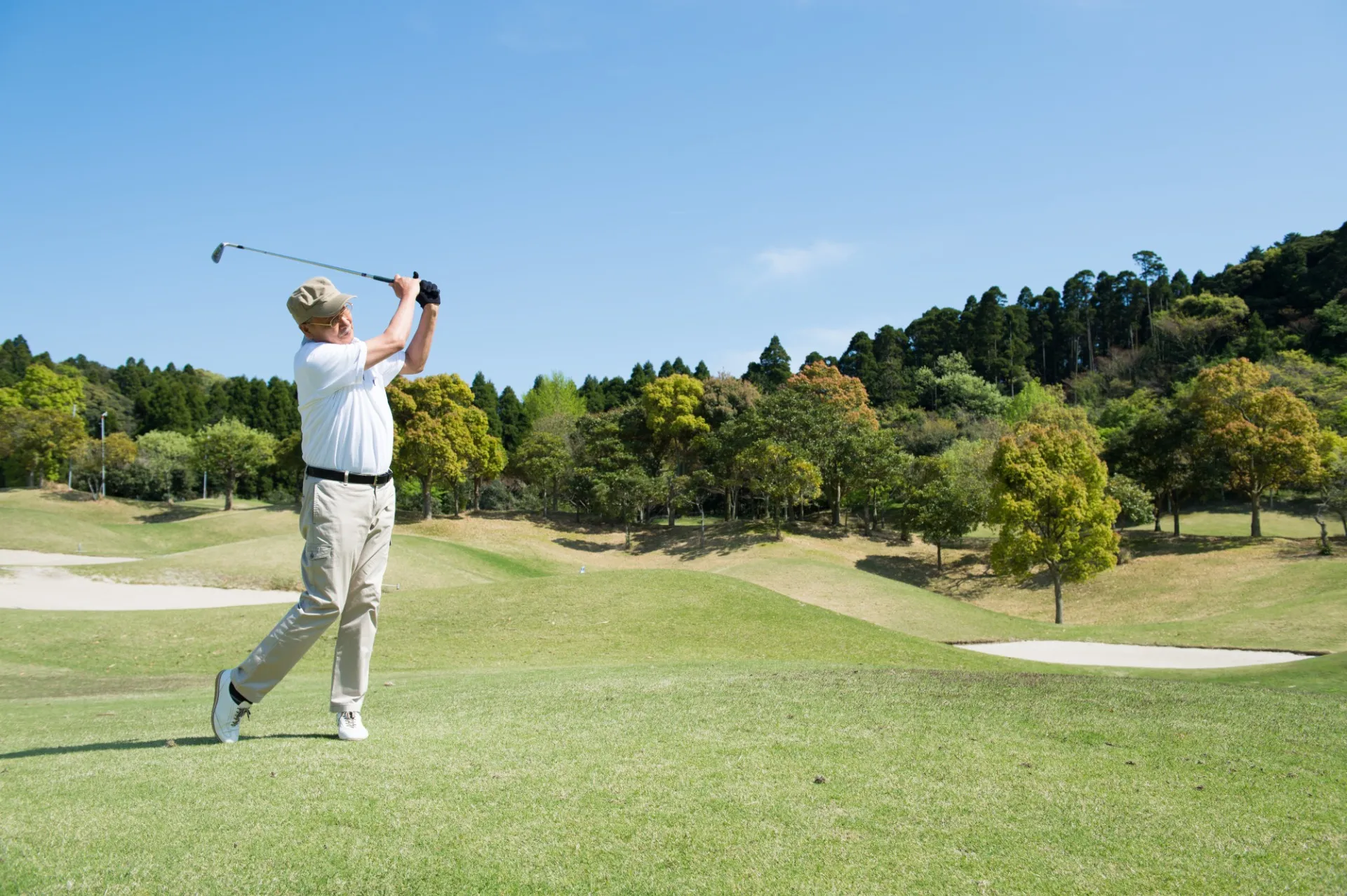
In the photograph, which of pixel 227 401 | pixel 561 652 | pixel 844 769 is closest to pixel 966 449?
pixel 561 652

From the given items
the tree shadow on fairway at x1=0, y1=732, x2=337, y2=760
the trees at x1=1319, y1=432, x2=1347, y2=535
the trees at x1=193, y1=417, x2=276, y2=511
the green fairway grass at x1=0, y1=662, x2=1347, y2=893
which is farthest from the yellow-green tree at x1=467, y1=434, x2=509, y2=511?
the green fairway grass at x1=0, y1=662, x2=1347, y2=893

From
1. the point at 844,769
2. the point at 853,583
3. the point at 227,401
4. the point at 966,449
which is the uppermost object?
the point at 227,401

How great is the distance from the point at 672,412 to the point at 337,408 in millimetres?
53318

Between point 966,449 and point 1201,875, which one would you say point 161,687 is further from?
point 966,449

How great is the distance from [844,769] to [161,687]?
11.6m

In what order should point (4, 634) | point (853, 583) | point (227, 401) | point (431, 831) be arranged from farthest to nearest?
point (227, 401)
point (853, 583)
point (4, 634)
point (431, 831)

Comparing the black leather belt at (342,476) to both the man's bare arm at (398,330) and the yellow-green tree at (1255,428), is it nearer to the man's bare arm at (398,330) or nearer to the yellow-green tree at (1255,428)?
the man's bare arm at (398,330)

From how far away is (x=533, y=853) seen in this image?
3.56 m

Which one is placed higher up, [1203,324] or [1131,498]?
[1203,324]

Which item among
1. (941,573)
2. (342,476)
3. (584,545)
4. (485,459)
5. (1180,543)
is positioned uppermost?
(485,459)

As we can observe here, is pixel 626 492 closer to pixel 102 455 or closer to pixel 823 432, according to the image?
pixel 823 432

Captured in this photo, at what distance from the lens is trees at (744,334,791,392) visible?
80.8 metres

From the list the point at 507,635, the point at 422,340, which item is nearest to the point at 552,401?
the point at 507,635

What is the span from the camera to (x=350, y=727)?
5676 millimetres
